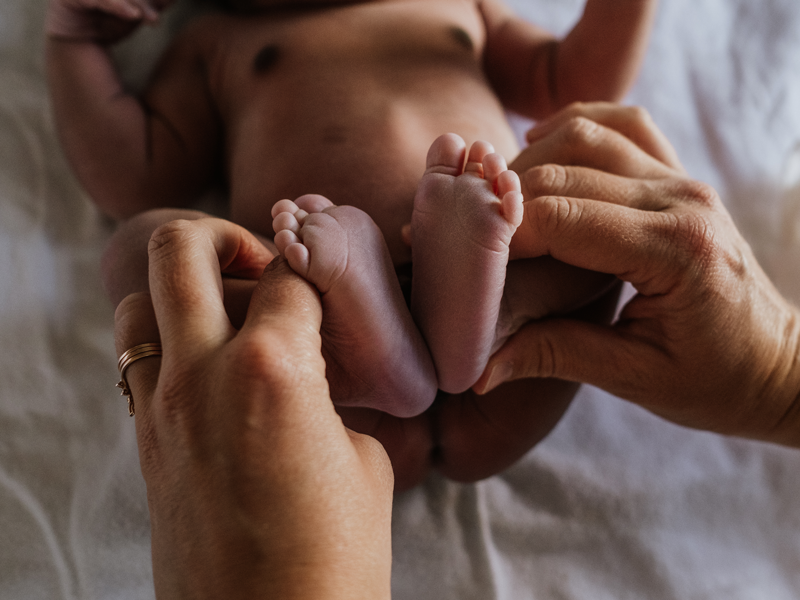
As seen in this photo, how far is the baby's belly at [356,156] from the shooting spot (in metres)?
0.86

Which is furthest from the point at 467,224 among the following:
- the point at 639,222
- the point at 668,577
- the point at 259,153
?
the point at 668,577

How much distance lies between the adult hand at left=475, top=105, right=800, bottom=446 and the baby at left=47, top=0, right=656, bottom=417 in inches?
2.8

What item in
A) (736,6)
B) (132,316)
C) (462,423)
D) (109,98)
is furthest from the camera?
(736,6)

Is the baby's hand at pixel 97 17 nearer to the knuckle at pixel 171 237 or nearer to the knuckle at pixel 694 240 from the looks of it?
the knuckle at pixel 171 237

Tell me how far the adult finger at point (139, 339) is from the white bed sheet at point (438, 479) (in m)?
0.42

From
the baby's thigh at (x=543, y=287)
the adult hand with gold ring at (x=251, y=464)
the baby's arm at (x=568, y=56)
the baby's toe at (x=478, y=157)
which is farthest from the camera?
the baby's arm at (x=568, y=56)

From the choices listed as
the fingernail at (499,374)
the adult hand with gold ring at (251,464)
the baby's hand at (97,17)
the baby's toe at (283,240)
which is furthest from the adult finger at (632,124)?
the baby's hand at (97,17)

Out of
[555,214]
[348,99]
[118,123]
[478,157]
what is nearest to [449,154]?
[478,157]

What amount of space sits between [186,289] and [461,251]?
279mm

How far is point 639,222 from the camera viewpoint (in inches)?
27.2

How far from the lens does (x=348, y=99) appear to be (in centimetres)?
98

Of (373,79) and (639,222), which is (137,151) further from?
(639,222)

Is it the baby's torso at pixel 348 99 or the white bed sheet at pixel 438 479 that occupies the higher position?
the baby's torso at pixel 348 99

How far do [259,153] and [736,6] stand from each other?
1.15 m
